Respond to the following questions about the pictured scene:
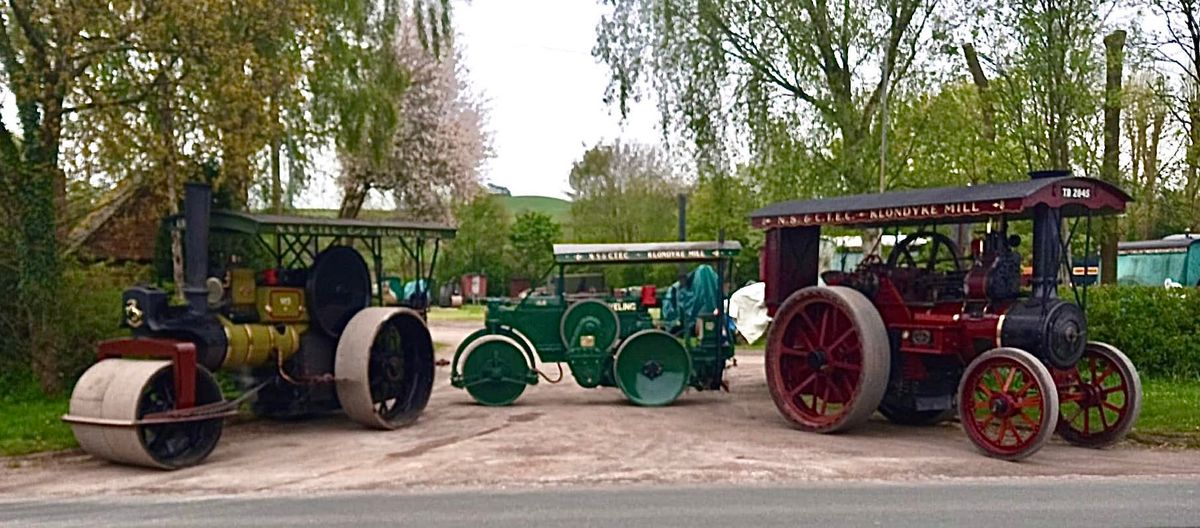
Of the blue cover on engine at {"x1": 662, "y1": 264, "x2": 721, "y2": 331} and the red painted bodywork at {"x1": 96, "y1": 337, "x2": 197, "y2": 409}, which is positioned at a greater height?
the blue cover on engine at {"x1": 662, "y1": 264, "x2": 721, "y2": 331}

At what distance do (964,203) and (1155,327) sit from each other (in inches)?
285

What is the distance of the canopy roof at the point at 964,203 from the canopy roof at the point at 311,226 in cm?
457

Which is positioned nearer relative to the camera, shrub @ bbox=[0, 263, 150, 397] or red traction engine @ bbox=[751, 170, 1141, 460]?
red traction engine @ bbox=[751, 170, 1141, 460]

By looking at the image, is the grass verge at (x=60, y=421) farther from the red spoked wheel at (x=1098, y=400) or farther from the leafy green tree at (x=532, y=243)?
the leafy green tree at (x=532, y=243)

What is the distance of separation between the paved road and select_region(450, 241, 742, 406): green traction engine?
6.19m

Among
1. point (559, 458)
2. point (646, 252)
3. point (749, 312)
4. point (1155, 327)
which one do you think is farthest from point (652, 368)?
point (749, 312)

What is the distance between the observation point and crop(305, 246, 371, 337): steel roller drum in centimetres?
1379

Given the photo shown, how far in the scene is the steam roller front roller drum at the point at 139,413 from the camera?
35.1 feet

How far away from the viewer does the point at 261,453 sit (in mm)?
12000

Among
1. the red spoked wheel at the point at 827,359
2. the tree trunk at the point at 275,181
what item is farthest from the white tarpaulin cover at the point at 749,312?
the red spoked wheel at the point at 827,359

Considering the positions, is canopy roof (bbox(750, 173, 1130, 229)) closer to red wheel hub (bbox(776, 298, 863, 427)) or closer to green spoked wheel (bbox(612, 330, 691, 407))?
red wheel hub (bbox(776, 298, 863, 427))

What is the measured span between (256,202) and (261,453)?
11.1 metres

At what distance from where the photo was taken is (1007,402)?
11406 mm

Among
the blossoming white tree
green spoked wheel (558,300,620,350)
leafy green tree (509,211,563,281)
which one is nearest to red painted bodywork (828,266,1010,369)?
green spoked wheel (558,300,620,350)
